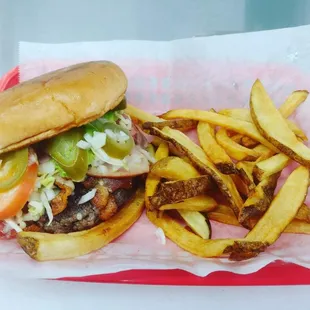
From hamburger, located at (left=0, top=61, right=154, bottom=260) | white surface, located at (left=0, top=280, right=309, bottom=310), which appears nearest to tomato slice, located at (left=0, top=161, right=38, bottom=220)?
hamburger, located at (left=0, top=61, right=154, bottom=260)

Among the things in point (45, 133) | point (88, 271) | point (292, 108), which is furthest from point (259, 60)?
point (88, 271)

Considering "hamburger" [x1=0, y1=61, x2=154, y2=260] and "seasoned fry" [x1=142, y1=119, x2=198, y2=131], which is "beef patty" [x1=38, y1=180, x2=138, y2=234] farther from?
"seasoned fry" [x1=142, y1=119, x2=198, y2=131]

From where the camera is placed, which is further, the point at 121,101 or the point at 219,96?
the point at 219,96

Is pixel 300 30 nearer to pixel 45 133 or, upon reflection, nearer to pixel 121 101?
pixel 121 101

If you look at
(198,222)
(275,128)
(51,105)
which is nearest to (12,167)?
(51,105)

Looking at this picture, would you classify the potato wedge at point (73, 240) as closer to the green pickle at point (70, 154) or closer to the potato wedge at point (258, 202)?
the green pickle at point (70, 154)

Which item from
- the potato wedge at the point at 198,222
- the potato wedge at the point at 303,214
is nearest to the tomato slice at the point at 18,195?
the potato wedge at the point at 198,222

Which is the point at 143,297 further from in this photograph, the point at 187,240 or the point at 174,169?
the point at 174,169
